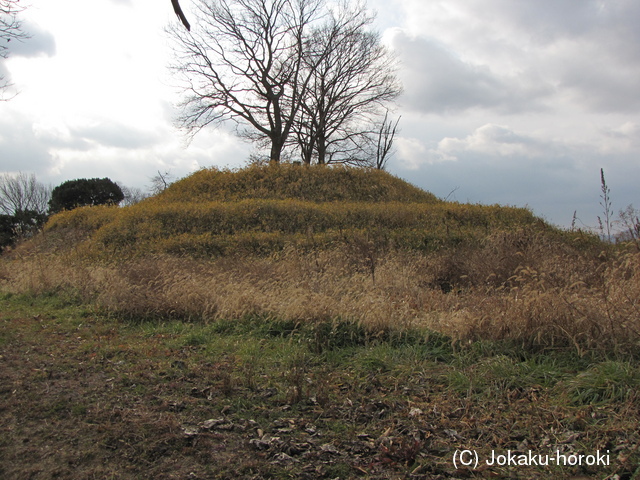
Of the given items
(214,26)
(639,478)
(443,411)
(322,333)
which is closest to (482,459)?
(443,411)

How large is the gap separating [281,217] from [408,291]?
31.9ft

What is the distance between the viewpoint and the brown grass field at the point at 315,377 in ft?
10.1

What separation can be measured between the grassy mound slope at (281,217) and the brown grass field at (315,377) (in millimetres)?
5269

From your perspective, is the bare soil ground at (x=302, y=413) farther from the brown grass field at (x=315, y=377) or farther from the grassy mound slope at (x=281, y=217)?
the grassy mound slope at (x=281, y=217)

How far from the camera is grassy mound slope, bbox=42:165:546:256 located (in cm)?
1467

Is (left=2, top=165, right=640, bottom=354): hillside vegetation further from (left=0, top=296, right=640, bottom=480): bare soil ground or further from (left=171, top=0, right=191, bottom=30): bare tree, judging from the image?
→ (left=171, top=0, right=191, bottom=30): bare tree

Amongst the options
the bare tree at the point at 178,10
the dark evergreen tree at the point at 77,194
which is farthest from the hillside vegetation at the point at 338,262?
the dark evergreen tree at the point at 77,194

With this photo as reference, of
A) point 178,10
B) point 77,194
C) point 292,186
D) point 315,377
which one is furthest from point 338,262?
point 77,194

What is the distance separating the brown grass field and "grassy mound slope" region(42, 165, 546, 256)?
5269mm

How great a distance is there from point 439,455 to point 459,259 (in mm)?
7728

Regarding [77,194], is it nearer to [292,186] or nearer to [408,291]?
[292,186]

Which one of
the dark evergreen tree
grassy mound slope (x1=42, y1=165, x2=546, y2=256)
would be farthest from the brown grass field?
the dark evergreen tree

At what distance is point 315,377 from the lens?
4.47 m

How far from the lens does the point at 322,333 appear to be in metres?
5.53
